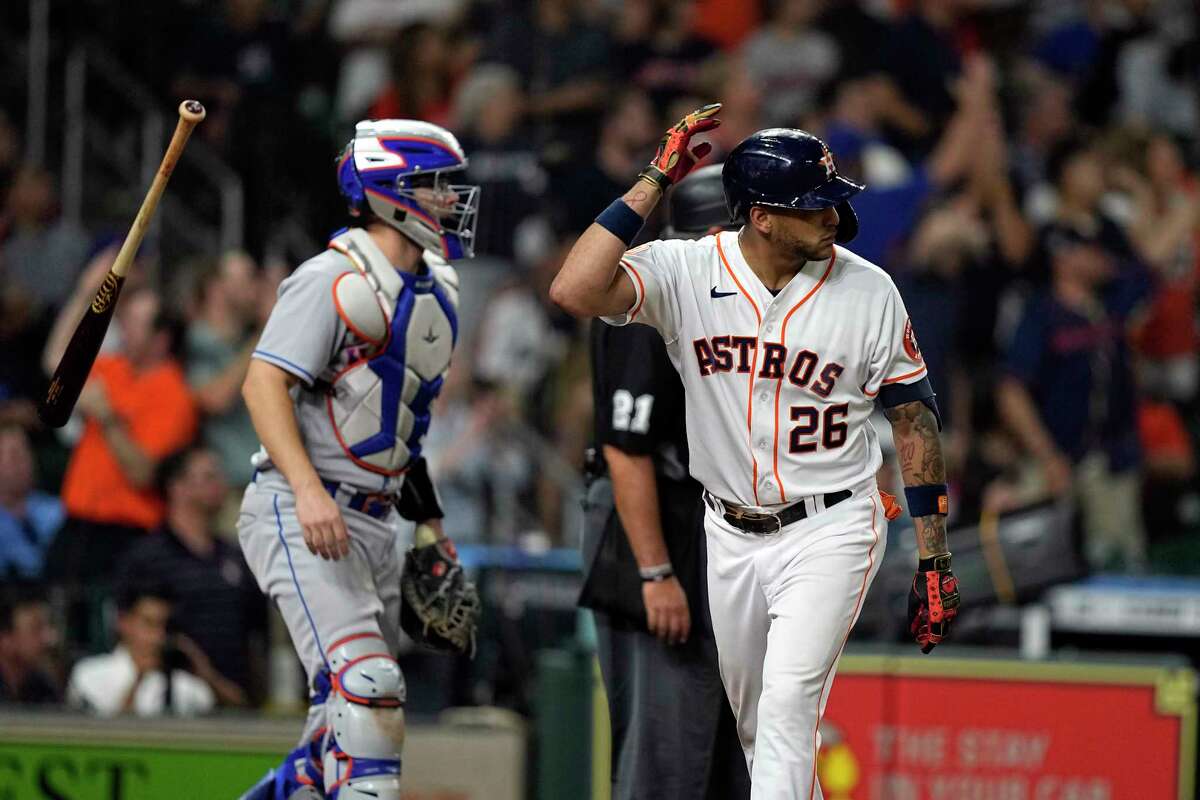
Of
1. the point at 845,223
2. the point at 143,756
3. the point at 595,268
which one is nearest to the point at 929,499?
the point at 845,223

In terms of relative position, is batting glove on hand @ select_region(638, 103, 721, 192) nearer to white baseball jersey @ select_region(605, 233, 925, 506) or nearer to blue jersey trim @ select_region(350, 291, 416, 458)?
white baseball jersey @ select_region(605, 233, 925, 506)

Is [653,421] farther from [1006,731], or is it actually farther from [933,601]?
[1006,731]

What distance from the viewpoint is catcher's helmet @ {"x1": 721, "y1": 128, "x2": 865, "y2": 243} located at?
14.6ft

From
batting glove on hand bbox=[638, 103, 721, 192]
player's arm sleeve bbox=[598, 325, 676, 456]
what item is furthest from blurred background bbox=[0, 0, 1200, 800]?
batting glove on hand bbox=[638, 103, 721, 192]

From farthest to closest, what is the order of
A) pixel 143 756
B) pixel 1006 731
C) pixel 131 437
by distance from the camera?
1. pixel 131 437
2. pixel 1006 731
3. pixel 143 756

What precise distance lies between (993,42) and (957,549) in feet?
19.6

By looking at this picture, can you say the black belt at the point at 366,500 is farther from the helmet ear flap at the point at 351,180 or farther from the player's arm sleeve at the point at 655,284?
the player's arm sleeve at the point at 655,284

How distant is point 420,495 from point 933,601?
1749 millimetres

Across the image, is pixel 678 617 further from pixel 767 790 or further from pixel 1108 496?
pixel 1108 496

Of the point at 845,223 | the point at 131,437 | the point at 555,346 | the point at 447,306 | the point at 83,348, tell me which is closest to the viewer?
the point at 845,223

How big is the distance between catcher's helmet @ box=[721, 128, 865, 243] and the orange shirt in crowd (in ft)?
14.8

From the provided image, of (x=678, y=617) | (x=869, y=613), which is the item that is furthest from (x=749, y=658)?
(x=869, y=613)

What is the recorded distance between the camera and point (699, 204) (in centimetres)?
528

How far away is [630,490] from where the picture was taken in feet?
16.3
